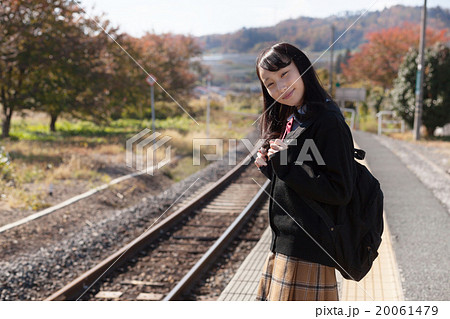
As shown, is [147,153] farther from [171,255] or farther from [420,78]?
[420,78]

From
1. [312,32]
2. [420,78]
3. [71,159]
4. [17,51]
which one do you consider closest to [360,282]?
[312,32]

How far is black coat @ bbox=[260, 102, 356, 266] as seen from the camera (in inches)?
56.2

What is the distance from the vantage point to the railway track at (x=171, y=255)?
3.83 metres

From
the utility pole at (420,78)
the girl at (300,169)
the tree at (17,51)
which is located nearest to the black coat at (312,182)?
the girl at (300,169)

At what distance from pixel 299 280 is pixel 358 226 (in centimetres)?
26

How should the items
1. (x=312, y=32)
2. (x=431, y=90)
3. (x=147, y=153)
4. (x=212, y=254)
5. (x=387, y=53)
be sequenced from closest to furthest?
(x=312, y=32) → (x=212, y=254) → (x=147, y=153) → (x=431, y=90) → (x=387, y=53)

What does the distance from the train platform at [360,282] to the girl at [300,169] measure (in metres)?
1.09

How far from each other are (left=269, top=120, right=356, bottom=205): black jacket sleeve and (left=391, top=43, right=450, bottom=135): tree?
1493 centimetres

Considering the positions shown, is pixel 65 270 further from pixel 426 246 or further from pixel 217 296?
pixel 426 246

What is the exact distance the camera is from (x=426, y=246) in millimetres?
4062

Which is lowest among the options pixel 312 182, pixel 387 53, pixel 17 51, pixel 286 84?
pixel 312 182

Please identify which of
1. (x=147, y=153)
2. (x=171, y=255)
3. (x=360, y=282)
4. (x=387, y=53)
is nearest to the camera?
(x=360, y=282)

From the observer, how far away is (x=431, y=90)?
1549 cm

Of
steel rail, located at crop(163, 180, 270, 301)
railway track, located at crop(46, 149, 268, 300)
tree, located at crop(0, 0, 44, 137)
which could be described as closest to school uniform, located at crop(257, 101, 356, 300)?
railway track, located at crop(46, 149, 268, 300)
